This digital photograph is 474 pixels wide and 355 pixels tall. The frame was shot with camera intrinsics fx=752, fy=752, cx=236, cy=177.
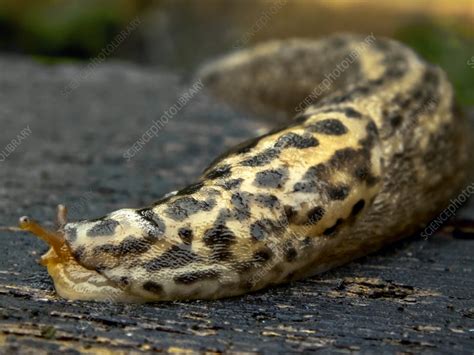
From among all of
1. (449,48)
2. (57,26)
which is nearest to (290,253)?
(449,48)

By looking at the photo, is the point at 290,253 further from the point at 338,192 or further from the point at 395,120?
the point at 395,120

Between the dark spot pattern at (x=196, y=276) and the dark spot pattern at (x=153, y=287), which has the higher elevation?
the dark spot pattern at (x=196, y=276)

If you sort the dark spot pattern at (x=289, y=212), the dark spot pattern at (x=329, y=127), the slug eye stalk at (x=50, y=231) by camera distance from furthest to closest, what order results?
1. the dark spot pattern at (x=329, y=127)
2. the dark spot pattern at (x=289, y=212)
3. the slug eye stalk at (x=50, y=231)

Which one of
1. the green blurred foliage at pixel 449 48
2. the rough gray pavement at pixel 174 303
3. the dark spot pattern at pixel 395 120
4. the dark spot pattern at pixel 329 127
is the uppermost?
the green blurred foliage at pixel 449 48

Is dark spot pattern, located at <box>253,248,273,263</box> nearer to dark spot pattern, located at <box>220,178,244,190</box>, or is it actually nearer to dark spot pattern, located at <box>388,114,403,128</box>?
dark spot pattern, located at <box>220,178,244,190</box>

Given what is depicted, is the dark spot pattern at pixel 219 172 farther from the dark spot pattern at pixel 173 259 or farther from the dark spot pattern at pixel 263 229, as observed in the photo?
the dark spot pattern at pixel 173 259

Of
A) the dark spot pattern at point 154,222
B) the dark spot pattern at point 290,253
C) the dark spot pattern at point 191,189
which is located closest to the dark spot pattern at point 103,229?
the dark spot pattern at point 154,222

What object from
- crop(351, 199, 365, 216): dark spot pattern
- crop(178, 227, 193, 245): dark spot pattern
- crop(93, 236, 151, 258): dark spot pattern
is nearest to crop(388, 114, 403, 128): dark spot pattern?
crop(351, 199, 365, 216): dark spot pattern
